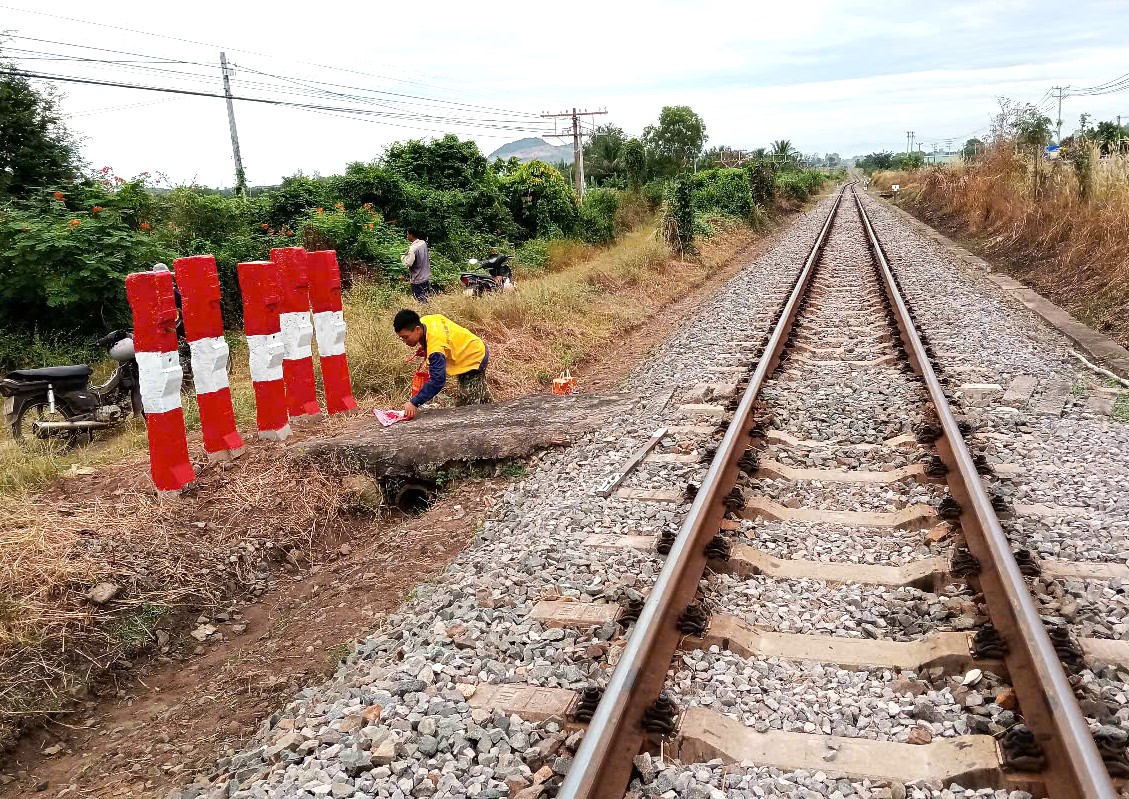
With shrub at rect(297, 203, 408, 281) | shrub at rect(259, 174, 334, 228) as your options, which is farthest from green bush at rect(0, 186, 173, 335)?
shrub at rect(259, 174, 334, 228)

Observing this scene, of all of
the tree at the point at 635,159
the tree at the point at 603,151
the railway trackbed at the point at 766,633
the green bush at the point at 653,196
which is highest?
the tree at the point at 603,151

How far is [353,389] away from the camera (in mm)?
7344

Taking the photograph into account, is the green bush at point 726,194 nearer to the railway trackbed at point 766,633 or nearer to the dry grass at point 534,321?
the dry grass at point 534,321

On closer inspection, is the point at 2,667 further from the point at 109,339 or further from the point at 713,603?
the point at 109,339

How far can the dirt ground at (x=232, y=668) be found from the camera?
121 inches

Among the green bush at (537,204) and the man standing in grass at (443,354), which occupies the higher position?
the green bush at (537,204)

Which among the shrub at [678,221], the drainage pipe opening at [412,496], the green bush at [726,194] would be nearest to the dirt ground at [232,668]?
the drainage pipe opening at [412,496]

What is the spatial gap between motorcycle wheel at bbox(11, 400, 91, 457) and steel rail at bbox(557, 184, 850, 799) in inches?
205

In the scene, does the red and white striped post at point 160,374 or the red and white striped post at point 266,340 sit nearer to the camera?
the red and white striped post at point 160,374

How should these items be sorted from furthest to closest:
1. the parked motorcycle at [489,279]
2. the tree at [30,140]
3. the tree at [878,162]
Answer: the tree at [878,162]
the tree at [30,140]
the parked motorcycle at [489,279]

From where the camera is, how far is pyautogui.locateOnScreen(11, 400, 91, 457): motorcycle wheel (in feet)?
21.1

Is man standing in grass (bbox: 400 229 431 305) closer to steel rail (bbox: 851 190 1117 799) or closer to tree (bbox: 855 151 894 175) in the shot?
steel rail (bbox: 851 190 1117 799)

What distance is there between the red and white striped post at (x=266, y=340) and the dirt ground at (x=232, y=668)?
3.31 ft

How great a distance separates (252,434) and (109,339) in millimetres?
2443
